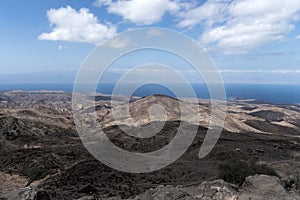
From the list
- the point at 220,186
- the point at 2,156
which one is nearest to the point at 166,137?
the point at 2,156

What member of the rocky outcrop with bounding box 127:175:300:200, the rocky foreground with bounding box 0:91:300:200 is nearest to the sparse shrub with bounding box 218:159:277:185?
the rocky foreground with bounding box 0:91:300:200

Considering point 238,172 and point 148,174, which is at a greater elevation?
point 238,172

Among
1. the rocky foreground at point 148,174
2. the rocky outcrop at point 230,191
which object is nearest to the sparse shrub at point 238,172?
the rocky foreground at point 148,174

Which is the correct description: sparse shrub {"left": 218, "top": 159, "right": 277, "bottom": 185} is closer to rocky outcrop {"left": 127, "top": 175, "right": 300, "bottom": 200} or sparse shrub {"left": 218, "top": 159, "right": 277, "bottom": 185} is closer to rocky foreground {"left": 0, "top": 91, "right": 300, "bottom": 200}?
rocky foreground {"left": 0, "top": 91, "right": 300, "bottom": 200}

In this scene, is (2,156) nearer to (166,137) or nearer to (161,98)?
(166,137)

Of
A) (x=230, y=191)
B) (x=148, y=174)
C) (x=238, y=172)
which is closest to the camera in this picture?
(x=230, y=191)

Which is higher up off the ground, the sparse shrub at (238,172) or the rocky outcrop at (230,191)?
the rocky outcrop at (230,191)

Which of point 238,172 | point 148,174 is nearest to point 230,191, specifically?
point 238,172

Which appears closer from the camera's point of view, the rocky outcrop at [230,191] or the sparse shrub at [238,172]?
the rocky outcrop at [230,191]

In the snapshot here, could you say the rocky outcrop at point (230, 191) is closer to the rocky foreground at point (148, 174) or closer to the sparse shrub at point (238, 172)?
the rocky foreground at point (148, 174)

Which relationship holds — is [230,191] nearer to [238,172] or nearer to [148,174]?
[238,172]

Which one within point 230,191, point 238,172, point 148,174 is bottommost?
point 148,174

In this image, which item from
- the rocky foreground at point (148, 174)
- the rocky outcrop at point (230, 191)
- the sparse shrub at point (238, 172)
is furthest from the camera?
the sparse shrub at point (238, 172)
